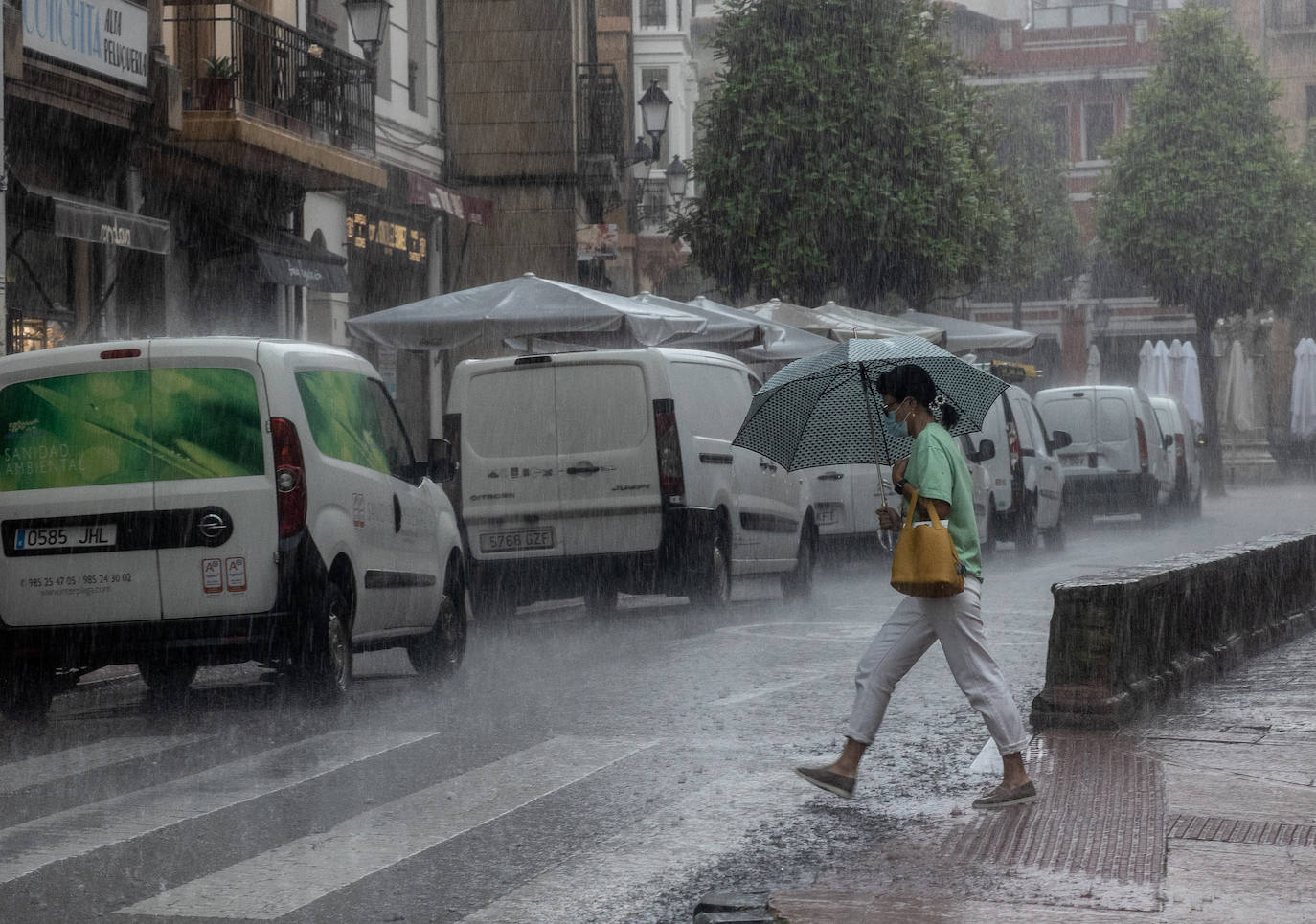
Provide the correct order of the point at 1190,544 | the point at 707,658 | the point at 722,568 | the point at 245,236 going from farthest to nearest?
the point at 1190,544 < the point at 245,236 < the point at 722,568 < the point at 707,658

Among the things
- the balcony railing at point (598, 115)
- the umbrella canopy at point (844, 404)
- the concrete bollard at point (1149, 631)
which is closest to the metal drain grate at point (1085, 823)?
the concrete bollard at point (1149, 631)

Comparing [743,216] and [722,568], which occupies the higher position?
[743,216]

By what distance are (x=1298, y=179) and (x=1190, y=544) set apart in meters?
24.1

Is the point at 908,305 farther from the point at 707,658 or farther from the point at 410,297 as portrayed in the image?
the point at 707,658

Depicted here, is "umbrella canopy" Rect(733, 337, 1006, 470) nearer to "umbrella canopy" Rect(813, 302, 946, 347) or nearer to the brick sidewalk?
the brick sidewalk

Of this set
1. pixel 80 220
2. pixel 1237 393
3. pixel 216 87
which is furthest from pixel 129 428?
pixel 1237 393

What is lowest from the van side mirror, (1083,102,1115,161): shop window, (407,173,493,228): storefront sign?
the van side mirror

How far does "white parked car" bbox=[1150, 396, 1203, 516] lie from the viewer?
1255 inches

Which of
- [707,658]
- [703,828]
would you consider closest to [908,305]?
[707,658]

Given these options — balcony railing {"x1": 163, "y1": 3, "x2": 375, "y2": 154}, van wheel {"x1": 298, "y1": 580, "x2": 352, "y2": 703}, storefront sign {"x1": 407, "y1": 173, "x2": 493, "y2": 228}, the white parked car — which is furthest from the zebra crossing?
the white parked car

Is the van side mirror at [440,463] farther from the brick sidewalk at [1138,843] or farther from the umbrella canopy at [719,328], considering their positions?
the umbrella canopy at [719,328]

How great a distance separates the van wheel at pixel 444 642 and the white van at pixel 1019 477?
1074cm

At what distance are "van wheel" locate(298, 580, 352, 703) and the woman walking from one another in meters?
3.19

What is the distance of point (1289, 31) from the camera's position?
60625mm
